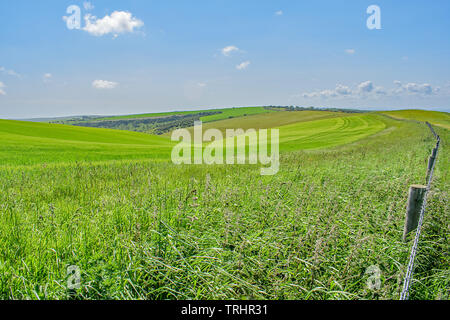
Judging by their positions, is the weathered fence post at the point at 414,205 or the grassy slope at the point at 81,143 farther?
the grassy slope at the point at 81,143

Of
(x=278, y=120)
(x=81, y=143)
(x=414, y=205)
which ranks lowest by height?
(x=414, y=205)

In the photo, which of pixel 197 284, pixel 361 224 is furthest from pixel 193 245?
pixel 361 224

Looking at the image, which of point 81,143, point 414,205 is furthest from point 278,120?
point 414,205

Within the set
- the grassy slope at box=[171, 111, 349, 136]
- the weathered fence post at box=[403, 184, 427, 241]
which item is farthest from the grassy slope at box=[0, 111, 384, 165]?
the grassy slope at box=[171, 111, 349, 136]

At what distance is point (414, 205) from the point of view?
12.9ft

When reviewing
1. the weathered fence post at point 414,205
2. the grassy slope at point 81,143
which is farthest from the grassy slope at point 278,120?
the weathered fence post at point 414,205

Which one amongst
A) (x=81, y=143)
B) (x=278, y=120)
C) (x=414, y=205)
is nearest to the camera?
(x=414, y=205)

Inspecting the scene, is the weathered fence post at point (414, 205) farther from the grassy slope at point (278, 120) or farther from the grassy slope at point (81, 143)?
the grassy slope at point (278, 120)

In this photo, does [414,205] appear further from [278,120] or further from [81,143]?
[278,120]

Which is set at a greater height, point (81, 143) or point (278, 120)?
point (278, 120)

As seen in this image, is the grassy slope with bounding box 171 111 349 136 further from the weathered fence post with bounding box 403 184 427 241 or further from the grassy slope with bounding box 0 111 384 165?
the weathered fence post with bounding box 403 184 427 241

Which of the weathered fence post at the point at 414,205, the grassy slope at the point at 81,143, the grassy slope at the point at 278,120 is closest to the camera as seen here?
the weathered fence post at the point at 414,205

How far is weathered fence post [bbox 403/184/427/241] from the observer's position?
12.6 ft

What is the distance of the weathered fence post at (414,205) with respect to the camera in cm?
384
